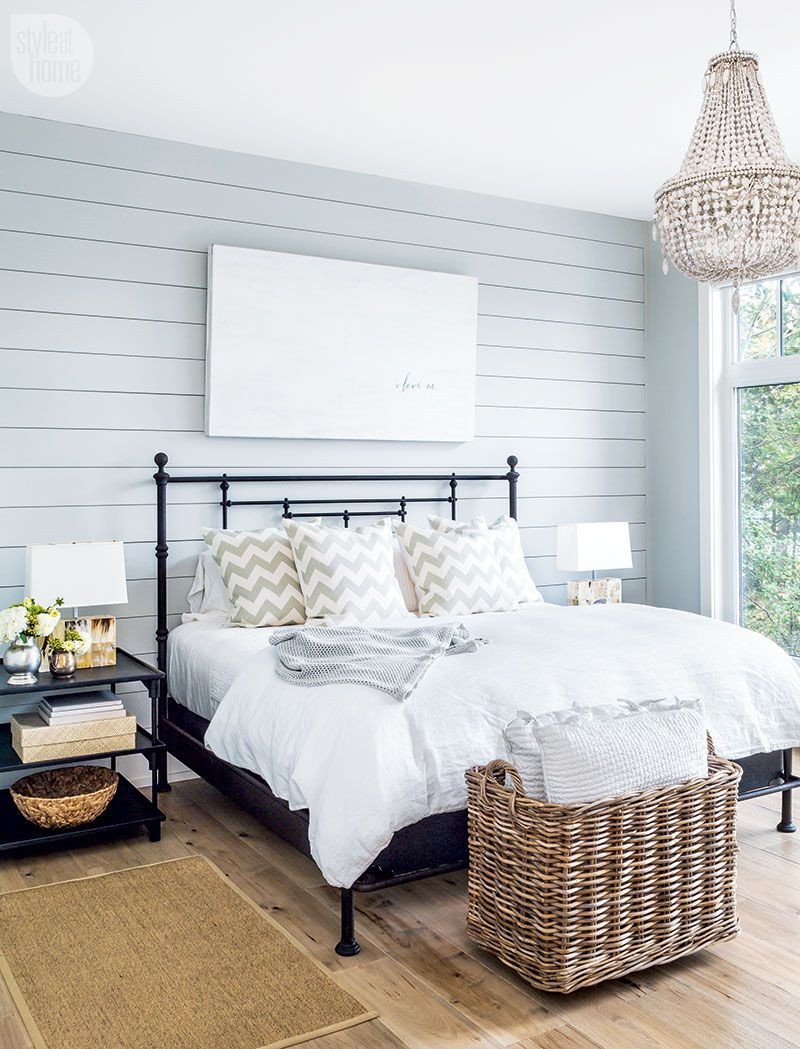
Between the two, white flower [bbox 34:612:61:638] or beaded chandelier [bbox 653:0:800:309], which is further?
white flower [bbox 34:612:61:638]

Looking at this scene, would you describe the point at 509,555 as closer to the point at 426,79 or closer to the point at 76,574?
the point at 76,574

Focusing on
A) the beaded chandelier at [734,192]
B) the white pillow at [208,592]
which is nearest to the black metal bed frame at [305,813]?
the white pillow at [208,592]

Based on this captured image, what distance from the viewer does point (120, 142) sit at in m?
3.94

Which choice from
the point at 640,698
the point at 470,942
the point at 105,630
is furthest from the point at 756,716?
the point at 105,630

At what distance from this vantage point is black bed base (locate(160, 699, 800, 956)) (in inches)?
101

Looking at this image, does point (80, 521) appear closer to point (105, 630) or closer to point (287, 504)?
point (105, 630)

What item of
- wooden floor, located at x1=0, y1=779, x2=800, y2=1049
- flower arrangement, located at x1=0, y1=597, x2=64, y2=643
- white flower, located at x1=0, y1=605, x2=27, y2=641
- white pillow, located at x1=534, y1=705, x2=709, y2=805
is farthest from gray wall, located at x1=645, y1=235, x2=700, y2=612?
white flower, located at x1=0, y1=605, x2=27, y2=641

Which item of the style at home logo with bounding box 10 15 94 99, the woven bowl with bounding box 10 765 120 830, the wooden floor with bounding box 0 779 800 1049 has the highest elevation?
the style at home logo with bounding box 10 15 94 99

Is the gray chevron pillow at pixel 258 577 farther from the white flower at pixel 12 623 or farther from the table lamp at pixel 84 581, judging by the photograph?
the white flower at pixel 12 623

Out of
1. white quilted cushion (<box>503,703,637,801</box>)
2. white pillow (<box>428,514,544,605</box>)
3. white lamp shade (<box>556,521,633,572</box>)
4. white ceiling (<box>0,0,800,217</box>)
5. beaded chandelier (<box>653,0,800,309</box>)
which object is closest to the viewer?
white quilted cushion (<box>503,703,637,801</box>)

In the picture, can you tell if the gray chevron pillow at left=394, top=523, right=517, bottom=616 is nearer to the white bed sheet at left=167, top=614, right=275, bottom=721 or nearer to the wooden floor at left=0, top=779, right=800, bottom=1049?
the white bed sheet at left=167, top=614, right=275, bottom=721

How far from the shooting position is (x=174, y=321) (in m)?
4.08

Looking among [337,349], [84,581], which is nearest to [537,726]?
[84,581]

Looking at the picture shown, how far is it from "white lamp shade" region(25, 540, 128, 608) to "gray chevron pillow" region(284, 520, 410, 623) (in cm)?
71
